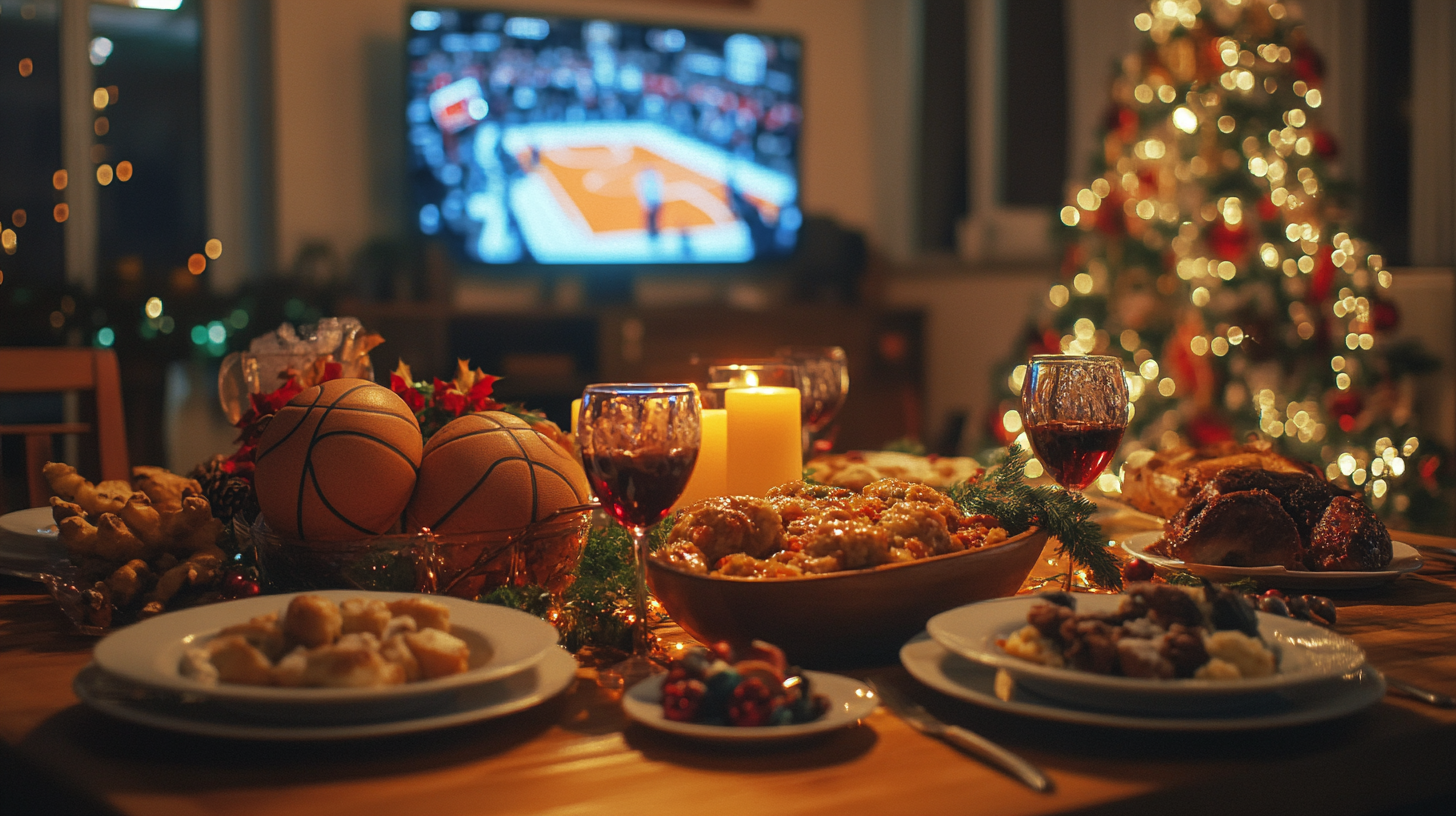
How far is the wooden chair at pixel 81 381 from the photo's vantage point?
1758 millimetres

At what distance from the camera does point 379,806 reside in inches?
24.9

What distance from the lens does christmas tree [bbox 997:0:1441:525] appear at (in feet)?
11.4

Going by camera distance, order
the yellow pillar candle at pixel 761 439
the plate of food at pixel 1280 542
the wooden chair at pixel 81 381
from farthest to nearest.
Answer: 1. the wooden chair at pixel 81 381
2. the yellow pillar candle at pixel 761 439
3. the plate of food at pixel 1280 542

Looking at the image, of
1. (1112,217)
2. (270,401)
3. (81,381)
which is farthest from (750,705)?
(1112,217)

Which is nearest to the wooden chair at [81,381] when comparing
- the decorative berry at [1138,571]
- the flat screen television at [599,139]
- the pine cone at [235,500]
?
the pine cone at [235,500]

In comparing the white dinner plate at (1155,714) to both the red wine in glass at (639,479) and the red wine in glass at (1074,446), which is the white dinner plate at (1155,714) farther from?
the red wine in glass at (1074,446)

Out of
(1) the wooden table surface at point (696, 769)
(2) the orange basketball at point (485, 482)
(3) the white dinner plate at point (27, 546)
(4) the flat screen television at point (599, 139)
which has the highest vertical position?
(4) the flat screen television at point (599, 139)

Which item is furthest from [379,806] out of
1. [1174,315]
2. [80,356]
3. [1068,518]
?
[1174,315]

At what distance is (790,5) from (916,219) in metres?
1.19

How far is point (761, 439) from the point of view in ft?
4.37

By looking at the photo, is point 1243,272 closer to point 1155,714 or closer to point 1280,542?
point 1280,542

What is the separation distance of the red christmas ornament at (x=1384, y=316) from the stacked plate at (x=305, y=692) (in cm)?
328

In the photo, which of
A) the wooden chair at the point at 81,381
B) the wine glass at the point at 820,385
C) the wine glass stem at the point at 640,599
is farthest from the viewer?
the wooden chair at the point at 81,381

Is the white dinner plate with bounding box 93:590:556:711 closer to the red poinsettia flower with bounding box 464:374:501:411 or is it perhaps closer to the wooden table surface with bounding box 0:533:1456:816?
the wooden table surface with bounding box 0:533:1456:816
